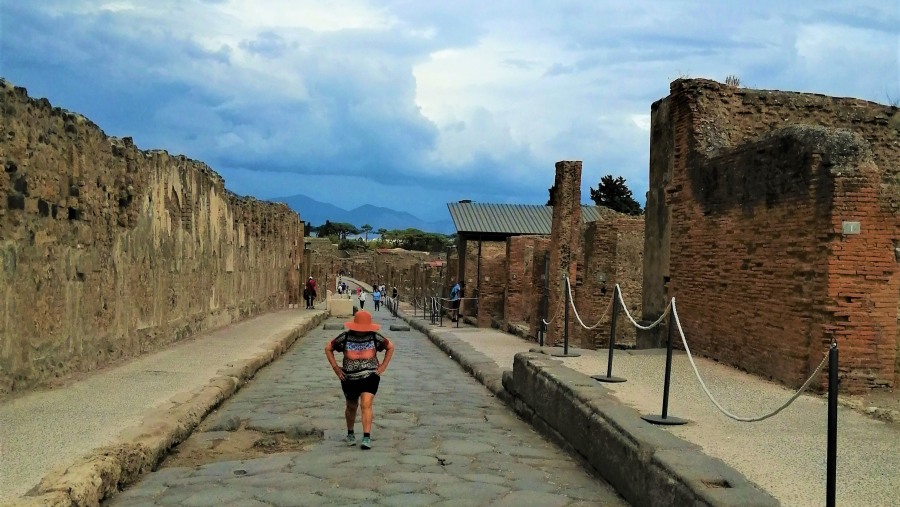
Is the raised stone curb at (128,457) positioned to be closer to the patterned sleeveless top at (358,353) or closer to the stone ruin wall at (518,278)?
the patterned sleeveless top at (358,353)

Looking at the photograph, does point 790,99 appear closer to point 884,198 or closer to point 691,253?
point 691,253

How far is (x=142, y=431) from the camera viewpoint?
18.8ft

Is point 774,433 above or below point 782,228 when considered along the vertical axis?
below

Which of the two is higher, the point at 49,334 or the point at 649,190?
the point at 649,190

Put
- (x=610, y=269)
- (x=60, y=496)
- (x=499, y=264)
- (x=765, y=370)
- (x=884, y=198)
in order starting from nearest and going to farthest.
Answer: (x=60, y=496)
(x=884, y=198)
(x=765, y=370)
(x=610, y=269)
(x=499, y=264)

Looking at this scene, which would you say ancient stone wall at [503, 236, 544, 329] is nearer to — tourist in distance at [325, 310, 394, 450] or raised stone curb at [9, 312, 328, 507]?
raised stone curb at [9, 312, 328, 507]

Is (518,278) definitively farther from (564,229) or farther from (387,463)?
(387,463)

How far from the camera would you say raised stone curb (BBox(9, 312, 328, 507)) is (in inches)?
161

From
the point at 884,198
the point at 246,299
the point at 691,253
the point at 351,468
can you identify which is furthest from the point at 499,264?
the point at 351,468

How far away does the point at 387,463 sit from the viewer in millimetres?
5742

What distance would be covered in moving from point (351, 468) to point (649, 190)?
341 inches

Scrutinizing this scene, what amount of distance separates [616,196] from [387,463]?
51657mm

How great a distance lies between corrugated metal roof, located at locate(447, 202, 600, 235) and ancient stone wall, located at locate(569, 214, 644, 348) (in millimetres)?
10436

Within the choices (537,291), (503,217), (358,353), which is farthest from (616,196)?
(358,353)
